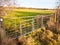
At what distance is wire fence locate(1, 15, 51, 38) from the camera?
7.15ft

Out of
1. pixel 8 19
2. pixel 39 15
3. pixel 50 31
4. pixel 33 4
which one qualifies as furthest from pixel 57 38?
pixel 8 19

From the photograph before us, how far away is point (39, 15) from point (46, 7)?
13cm

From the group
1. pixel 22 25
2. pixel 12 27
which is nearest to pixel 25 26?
pixel 22 25

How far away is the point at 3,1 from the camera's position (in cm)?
213

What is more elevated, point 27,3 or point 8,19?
point 27,3

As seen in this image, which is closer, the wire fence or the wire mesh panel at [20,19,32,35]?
the wire fence

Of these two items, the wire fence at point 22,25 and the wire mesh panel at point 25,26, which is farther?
the wire mesh panel at point 25,26

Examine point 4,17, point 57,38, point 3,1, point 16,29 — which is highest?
point 3,1

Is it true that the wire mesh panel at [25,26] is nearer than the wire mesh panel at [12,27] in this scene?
No

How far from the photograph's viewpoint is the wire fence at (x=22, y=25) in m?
2.18

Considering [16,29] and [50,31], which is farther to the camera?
[50,31]

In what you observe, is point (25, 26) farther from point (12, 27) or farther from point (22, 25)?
point (12, 27)

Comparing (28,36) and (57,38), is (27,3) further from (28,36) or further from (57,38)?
(57,38)

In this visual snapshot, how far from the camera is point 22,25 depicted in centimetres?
231
